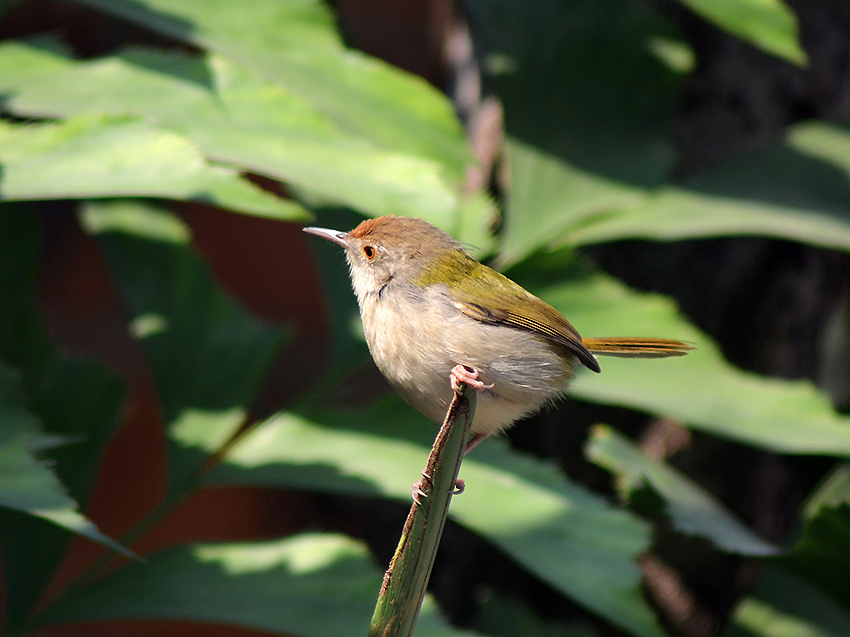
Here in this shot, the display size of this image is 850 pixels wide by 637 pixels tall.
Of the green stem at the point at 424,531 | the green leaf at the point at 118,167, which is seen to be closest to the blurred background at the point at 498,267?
the green leaf at the point at 118,167

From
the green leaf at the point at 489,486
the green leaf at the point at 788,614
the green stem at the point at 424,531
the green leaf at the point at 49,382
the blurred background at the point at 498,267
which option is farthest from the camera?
the green leaf at the point at 788,614

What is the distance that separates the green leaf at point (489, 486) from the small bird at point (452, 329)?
1.02ft

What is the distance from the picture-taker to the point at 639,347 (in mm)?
876

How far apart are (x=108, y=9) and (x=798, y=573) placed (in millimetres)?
1314

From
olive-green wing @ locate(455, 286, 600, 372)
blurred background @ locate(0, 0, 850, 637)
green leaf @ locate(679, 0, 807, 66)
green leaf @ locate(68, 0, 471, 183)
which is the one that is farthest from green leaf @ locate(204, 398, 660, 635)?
green leaf @ locate(679, 0, 807, 66)

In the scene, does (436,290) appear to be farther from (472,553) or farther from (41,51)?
(472,553)

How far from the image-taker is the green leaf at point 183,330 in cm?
129

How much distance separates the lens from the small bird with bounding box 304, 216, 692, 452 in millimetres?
708

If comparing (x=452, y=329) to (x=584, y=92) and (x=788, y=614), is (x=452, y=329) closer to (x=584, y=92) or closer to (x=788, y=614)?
(x=584, y=92)

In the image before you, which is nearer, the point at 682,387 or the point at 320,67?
the point at 320,67

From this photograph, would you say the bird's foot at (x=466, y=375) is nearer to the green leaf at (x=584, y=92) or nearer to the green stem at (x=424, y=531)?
the green stem at (x=424, y=531)

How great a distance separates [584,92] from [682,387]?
1.86 feet

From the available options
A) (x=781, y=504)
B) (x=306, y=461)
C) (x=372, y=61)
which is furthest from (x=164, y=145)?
(x=781, y=504)

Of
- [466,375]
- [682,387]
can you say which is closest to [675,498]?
[682,387]
